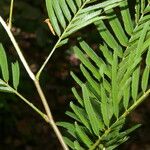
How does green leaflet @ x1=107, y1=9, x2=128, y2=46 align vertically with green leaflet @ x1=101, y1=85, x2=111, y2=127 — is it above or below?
above

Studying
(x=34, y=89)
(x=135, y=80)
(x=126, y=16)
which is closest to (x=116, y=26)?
(x=126, y=16)

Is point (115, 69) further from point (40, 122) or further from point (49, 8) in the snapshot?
point (40, 122)

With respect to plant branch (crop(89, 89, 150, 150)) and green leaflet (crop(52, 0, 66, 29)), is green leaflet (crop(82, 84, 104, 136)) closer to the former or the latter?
plant branch (crop(89, 89, 150, 150))

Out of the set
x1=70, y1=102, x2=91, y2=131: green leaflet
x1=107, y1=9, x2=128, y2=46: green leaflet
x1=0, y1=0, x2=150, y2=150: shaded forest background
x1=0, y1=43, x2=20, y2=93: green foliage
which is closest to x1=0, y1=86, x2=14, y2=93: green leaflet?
x1=0, y1=43, x2=20, y2=93: green foliage

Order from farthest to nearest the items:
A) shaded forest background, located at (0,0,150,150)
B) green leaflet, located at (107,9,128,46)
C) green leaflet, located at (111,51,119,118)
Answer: shaded forest background, located at (0,0,150,150) < green leaflet, located at (107,9,128,46) < green leaflet, located at (111,51,119,118)

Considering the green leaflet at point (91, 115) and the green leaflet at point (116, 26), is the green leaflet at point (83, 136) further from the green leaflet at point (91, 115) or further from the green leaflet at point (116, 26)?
the green leaflet at point (116, 26)

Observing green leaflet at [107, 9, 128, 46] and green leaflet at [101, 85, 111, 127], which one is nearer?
green leaflet at [101, 85, 111, 127]

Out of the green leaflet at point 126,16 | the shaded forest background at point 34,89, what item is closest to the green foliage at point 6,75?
the green leaflet at point 126,16
